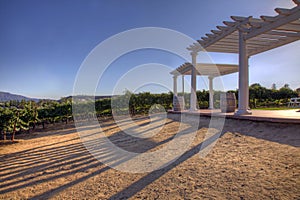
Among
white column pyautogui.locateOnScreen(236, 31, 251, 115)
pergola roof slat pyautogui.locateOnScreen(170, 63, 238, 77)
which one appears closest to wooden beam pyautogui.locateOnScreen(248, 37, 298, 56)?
pergola roof slat pyautogui.locateOnScreen(170, 63, 238, 77)

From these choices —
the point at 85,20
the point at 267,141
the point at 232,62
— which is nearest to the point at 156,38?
the point at 85,20

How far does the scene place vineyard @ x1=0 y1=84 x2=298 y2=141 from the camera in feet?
40.8

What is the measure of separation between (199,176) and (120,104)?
1324cm

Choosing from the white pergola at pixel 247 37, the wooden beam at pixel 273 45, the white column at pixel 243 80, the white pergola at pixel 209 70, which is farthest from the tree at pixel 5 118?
the wooden beam at pixel 273 45

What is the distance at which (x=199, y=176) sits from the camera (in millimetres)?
2531

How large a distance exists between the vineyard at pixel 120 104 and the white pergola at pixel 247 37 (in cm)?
601

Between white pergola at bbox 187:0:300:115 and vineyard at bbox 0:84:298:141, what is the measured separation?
601cm

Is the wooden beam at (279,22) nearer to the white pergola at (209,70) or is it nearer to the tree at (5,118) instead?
the white pergola at (209,70)

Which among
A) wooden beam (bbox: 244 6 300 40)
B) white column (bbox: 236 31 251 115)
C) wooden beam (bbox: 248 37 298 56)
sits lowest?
white column (bbox: 236 31 251 115)

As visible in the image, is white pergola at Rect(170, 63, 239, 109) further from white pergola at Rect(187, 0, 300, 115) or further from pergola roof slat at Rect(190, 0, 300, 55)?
pergola roof slat at Rect(190, 0, 300, 55)

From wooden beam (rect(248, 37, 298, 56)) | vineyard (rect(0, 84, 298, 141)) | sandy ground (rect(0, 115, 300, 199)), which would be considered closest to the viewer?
sandy ground (rect(0, 115, 300, 199))

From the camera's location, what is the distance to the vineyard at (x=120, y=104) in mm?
12422

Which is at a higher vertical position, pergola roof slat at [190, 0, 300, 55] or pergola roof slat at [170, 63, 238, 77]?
pergola roof slat at [190, 0, 300, 55]

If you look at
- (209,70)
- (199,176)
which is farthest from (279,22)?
(209,70)
